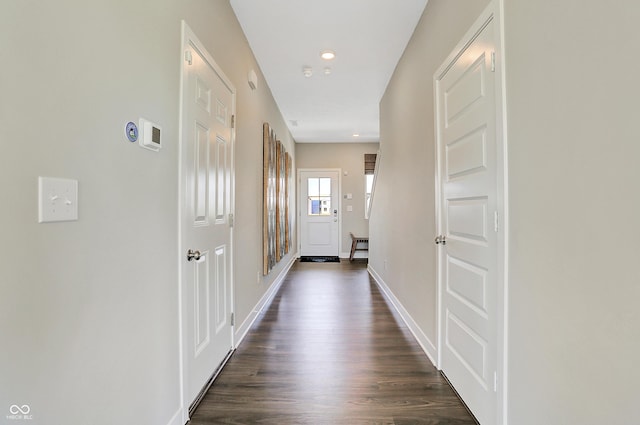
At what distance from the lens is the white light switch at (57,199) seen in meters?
0.82

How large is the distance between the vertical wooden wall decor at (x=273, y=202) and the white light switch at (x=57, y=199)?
109 inches

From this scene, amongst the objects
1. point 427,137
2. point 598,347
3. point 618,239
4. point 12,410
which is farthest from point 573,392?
point 427,137

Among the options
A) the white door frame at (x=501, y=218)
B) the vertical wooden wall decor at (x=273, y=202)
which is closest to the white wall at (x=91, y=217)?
the white door frame at (x=501, y=218)

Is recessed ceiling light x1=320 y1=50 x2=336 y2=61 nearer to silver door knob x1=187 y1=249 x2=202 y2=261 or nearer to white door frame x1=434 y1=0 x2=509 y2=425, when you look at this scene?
white door frame x1=434 y1=0 x2=509 y2=425

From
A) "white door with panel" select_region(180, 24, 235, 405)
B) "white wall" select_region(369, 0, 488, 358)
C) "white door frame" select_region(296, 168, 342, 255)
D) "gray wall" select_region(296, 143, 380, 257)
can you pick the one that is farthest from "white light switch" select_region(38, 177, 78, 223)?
"gray wall" select_region(296, 143, 380, 257)

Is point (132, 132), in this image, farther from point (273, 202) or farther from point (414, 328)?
point (273, 202)

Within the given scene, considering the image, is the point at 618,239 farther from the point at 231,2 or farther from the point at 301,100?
the point at 301,100

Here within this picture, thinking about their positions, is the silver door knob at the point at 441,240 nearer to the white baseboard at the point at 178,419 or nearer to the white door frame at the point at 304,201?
the white baseboard at the point at 178,419

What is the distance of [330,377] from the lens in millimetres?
2092

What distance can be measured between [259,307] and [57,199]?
278cm

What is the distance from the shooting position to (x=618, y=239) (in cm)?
84

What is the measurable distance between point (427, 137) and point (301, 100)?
2.64m
